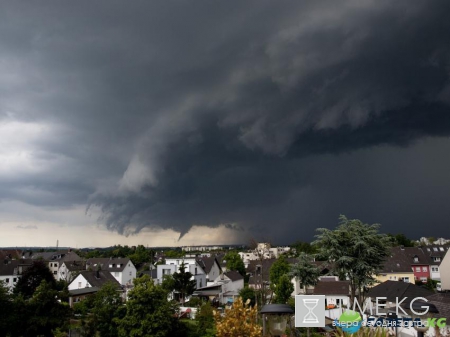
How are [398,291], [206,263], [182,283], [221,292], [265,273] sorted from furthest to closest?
[206,263] < [265,273] < [221,292] < [182,283] < [398,291]

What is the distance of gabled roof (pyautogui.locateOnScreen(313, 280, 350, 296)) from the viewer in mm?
51531

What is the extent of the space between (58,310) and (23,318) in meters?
2.77

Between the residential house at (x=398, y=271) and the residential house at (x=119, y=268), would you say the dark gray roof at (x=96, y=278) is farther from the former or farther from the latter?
the residential house at (x=398, y=271)

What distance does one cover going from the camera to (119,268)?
303 feet

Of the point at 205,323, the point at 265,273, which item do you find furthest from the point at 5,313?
the point at 265,273

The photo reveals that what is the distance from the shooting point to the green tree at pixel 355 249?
99.0ft

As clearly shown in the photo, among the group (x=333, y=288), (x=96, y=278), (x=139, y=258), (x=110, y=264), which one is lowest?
(x=333, y=288)

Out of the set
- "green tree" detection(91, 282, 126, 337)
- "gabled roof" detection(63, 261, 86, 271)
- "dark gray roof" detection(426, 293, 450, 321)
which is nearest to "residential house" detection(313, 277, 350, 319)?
"dark gray roof" detection(426, 293, 450, 321)

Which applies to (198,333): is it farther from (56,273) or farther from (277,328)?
(56,273)

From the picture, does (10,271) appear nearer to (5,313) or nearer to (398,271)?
(5,313)

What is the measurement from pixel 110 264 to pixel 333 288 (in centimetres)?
6414

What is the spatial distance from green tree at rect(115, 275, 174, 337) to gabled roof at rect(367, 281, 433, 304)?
2553cm

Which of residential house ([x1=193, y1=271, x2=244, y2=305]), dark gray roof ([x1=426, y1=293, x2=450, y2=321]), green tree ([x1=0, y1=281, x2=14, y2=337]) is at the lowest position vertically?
residential house ([x1=193, y1=271, x2=244, y2=305])

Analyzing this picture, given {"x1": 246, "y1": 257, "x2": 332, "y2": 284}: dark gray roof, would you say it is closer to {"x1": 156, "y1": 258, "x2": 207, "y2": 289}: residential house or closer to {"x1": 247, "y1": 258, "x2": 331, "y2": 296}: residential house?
{"x1": 247, "y1": 258, "x2": 331, "y2": 296}: residential house
